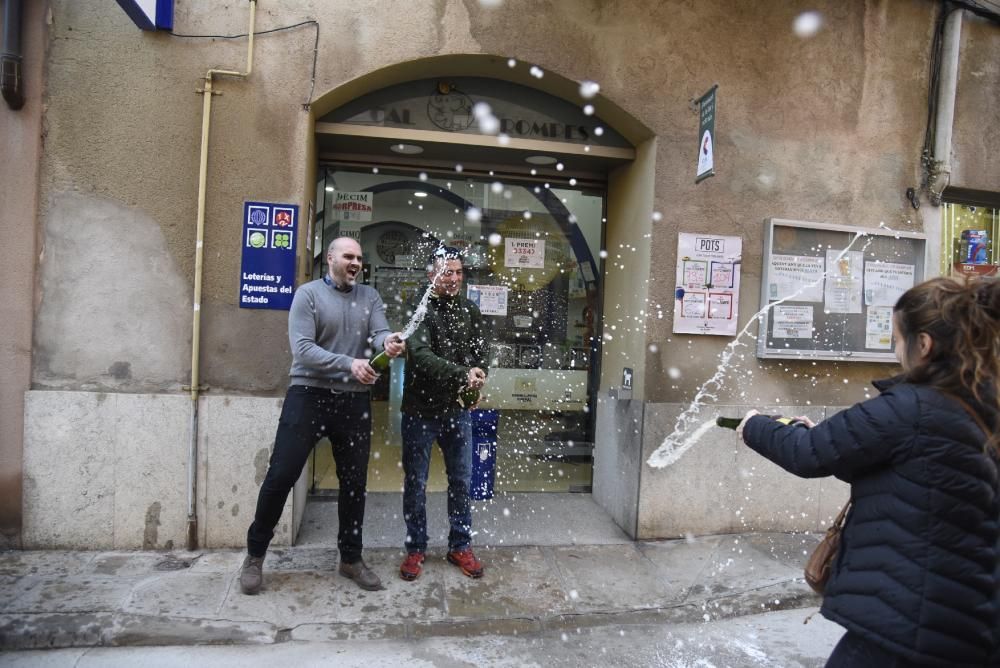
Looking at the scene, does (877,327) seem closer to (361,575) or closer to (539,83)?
(539,83)

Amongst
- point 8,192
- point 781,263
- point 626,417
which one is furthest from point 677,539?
point 8,192

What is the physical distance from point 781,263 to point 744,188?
2.28 ft

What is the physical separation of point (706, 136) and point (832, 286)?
5.81 ft

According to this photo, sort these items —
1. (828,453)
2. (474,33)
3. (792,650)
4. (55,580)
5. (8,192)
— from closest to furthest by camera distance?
(828,453) → (792,650) → (55,580) → (8,192) → (474,33)

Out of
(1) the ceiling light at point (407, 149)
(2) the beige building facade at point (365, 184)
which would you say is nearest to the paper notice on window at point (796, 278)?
(2) the beige building facade at point (365, 184)

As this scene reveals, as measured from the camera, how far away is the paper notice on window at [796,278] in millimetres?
5570

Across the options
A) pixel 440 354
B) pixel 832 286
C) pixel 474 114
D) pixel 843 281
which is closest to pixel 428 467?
pixel 440 354

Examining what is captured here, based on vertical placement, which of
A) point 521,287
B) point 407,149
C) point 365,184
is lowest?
point 521,287

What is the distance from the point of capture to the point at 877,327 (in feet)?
19.0

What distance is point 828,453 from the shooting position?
2.11 meters

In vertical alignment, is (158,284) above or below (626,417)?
above

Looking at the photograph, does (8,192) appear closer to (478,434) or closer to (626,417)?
(478,434)

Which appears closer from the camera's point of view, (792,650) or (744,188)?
(792,650)

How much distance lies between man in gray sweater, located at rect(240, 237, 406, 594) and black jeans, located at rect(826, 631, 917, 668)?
264 cm
